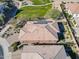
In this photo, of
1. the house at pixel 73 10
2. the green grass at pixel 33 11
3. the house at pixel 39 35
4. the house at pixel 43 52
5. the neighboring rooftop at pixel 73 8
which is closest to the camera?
the house at pixel 43 52

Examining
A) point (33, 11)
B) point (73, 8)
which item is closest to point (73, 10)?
point (73, 8)

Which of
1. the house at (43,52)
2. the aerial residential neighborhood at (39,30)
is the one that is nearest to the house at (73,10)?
the aerial residential neighborhood at (39,30)

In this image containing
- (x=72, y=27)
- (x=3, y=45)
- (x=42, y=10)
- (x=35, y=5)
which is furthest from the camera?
(x=35, y=5)

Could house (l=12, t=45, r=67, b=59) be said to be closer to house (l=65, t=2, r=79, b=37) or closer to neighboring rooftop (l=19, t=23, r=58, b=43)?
neighboring rooftop (l=19, t=23, r=58, b=43)

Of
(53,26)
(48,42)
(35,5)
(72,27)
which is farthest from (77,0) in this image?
(48,42)

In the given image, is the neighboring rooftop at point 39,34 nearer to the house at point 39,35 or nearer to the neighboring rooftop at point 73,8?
the house at point 39,35

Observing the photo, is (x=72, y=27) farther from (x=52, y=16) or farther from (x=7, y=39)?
(x=7, y=39)

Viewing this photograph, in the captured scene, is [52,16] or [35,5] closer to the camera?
[52,16]
